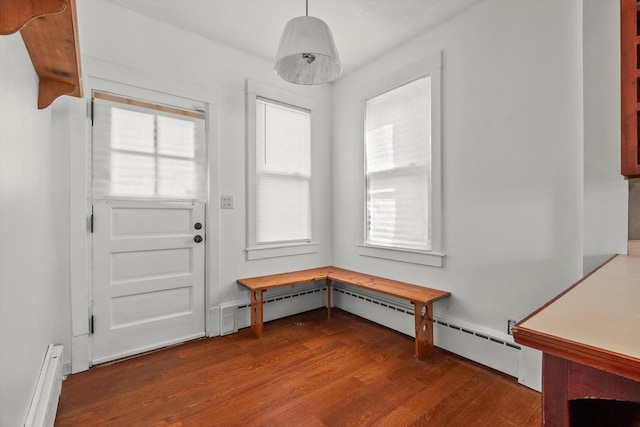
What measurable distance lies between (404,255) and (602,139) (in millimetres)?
1592

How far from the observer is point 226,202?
284 centimetres

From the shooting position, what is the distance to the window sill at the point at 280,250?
3.02 metres

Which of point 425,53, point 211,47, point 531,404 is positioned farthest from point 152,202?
point 531,404

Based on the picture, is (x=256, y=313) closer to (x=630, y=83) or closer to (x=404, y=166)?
(x=404, y=166)

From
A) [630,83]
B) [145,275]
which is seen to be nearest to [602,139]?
[630,83]

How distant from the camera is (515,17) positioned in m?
2.11

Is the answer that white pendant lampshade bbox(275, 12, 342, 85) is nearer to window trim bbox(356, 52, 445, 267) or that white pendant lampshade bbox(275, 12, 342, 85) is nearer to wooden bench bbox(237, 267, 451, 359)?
window trim bbox(356, 52, 445, 267)

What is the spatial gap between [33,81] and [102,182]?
41.1 inches

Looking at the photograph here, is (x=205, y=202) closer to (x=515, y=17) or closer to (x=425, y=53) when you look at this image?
(x=425, y=53)

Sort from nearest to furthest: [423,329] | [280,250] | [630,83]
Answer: [630,83], [423,329], [280,250]

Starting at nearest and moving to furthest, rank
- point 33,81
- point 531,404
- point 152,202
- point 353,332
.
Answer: point 33,81
point 531,404
point 152,202
point 353,332

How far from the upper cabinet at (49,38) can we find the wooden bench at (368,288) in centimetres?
185

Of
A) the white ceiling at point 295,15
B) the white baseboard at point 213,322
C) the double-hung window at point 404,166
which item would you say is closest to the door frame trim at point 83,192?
the white ceiling at point 295,15

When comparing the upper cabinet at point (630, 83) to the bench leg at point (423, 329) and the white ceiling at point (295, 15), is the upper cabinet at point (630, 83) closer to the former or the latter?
the white ceiling at point (295, 15)
